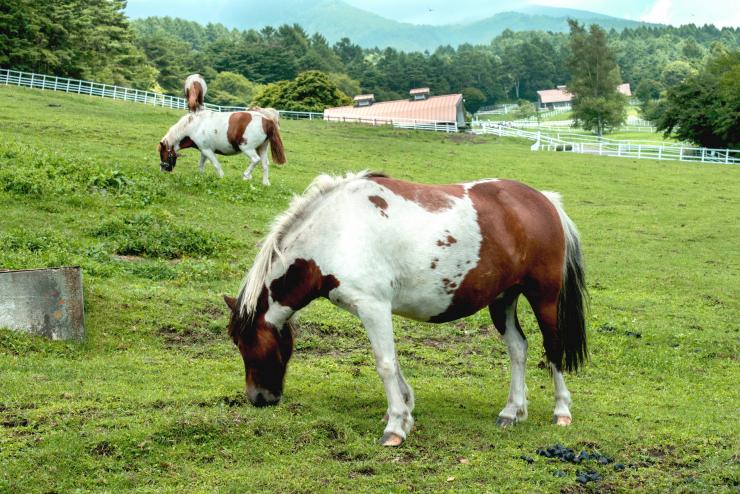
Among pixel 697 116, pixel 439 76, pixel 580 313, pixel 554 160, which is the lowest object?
pixel 580 313

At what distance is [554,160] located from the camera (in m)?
36.7

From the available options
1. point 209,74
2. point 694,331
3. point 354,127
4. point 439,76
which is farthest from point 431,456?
point 439,76

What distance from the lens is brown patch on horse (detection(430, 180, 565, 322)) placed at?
7820 millimetres

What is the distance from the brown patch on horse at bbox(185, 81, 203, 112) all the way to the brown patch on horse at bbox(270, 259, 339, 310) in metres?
15.5

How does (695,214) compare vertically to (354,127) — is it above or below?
below

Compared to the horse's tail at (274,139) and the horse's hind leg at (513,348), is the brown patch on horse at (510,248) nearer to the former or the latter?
the horse's hind leg at (513,348)

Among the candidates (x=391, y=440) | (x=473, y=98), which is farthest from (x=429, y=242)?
(x=473, y=98)

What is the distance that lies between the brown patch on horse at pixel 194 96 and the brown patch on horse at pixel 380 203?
611 inches

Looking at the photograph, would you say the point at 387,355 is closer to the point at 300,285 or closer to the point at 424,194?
the point at 300,285

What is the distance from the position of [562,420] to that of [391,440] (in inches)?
78.3

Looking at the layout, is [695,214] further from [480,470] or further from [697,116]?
[697,116]

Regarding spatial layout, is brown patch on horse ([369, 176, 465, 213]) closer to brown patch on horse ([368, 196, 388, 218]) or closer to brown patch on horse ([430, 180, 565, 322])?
brown patch on horse ([368, 196, 388, 218])

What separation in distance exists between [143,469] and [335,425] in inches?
69.1

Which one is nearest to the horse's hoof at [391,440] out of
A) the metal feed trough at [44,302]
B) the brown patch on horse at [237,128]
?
the metal feed trough at [44,302]
